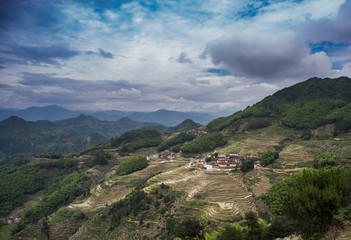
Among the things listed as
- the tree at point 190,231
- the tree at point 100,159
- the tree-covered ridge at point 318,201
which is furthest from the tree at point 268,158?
the tree at point 100,159

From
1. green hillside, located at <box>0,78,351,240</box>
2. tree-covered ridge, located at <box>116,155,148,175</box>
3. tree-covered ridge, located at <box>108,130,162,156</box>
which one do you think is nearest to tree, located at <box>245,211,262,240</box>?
green hillside, located at <box>0,78,351,240</box>

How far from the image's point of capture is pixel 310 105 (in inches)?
4309

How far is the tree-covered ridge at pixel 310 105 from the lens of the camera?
8975 cm

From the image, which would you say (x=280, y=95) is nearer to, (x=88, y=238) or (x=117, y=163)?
(x=117, y=163)

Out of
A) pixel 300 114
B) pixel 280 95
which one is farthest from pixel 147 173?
pixel 280 95

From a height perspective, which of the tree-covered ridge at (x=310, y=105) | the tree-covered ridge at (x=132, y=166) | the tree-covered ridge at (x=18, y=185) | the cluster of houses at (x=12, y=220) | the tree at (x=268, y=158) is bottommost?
the cluster of houses at (x=12, y=220)

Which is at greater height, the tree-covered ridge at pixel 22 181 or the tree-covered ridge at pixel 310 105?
the tree-covered ridge at pixel 310 105

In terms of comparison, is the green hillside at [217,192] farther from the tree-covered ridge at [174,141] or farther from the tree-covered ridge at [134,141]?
the tree-covered ridge at [134,141]

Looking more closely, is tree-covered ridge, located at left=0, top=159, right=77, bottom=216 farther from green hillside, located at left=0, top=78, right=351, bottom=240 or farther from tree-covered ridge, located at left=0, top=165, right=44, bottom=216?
green hillside, located at left=0, top=78, right=351, bottom=240

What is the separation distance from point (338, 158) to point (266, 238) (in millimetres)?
39409

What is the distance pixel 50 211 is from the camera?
63.2m

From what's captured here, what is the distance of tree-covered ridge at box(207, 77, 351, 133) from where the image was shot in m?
89.8

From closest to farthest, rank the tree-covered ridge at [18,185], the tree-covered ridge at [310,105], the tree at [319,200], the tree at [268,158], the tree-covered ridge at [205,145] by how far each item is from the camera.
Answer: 1. the tree at [319,200]
2. the tree at [268,158]
3. the tree-covered ridge at [18,185]
4. the tree-covered ridge at [310,105]
5. the tree-covered ridge at [205,145]

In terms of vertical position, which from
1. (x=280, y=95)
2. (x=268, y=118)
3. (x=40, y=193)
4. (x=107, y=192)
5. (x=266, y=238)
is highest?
(x=280, y=95)
